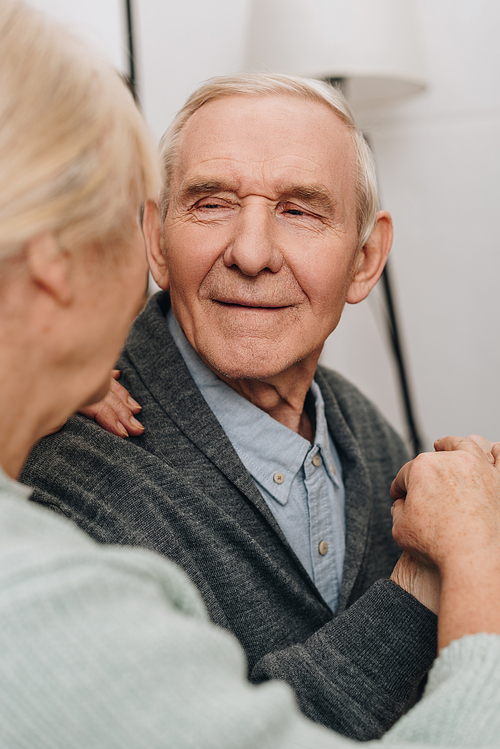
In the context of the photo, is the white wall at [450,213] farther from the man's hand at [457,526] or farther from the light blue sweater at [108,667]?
the light blue sweater at [108,667]

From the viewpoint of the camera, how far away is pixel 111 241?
2.15 ft

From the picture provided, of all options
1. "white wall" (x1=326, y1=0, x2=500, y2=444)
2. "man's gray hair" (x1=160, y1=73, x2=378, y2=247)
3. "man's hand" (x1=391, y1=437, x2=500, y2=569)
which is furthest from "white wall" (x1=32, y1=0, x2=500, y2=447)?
"man's hand" (x1=391, y1=437, x2=500, y2=569)

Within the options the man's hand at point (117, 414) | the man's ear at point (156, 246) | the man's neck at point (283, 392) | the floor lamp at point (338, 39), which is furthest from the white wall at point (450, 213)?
the man's hand at point (117, 414)

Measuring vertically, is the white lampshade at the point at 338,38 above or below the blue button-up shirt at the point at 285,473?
above

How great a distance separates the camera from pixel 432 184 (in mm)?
2699

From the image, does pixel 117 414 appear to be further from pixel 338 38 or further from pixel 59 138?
pixel 338 38

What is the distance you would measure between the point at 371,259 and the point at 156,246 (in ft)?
1.56

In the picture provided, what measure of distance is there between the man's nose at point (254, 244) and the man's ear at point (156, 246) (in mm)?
190

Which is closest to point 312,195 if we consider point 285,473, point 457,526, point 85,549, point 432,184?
point 285,473

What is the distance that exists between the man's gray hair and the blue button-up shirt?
37 cm

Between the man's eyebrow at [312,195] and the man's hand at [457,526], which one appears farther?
the man's eyebrow at [312,195]

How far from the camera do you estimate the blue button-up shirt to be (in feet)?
3.82

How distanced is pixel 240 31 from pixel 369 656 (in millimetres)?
2438

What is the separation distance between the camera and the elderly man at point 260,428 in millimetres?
937
